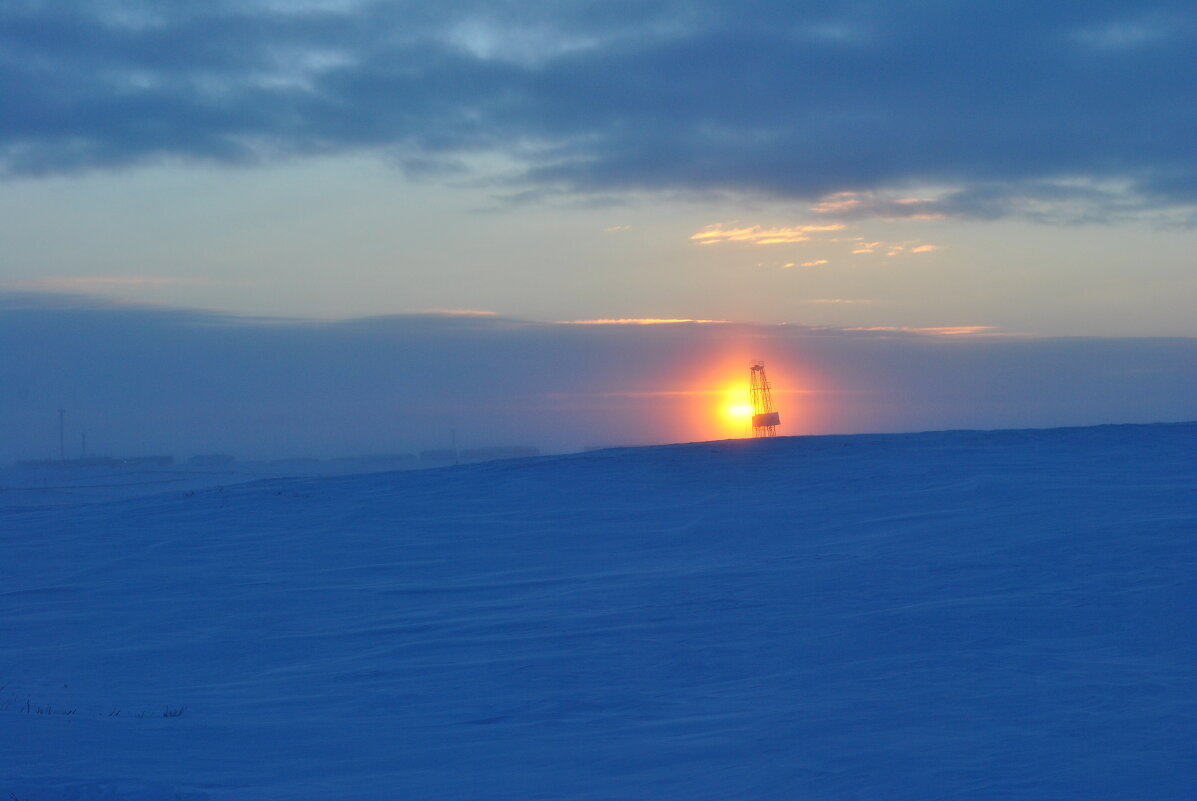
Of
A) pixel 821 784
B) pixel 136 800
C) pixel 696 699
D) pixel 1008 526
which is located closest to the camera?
pixel 136 800

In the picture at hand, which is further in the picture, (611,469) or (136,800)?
(611,469)

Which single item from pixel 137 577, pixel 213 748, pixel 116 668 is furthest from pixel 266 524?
pixel 213 748

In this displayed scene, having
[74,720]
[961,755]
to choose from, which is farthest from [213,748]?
[961,755]

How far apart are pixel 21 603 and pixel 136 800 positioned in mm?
8021

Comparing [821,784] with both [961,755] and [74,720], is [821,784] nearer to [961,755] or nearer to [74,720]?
[961,755]

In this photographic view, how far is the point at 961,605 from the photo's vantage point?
930 centimetres

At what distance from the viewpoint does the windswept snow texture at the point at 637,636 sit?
5711mm

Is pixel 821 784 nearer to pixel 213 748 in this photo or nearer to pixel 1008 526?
pixel 213 748

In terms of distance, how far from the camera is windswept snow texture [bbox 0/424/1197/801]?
571cm

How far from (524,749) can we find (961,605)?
15.1 feet

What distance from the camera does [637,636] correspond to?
356 inches

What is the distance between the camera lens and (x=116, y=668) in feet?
29.4

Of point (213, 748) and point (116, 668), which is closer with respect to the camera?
point (213, 748)

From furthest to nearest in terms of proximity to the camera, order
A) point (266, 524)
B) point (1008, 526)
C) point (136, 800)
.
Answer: point (266, 524) < point (1008, 526) < point (136, 800)
